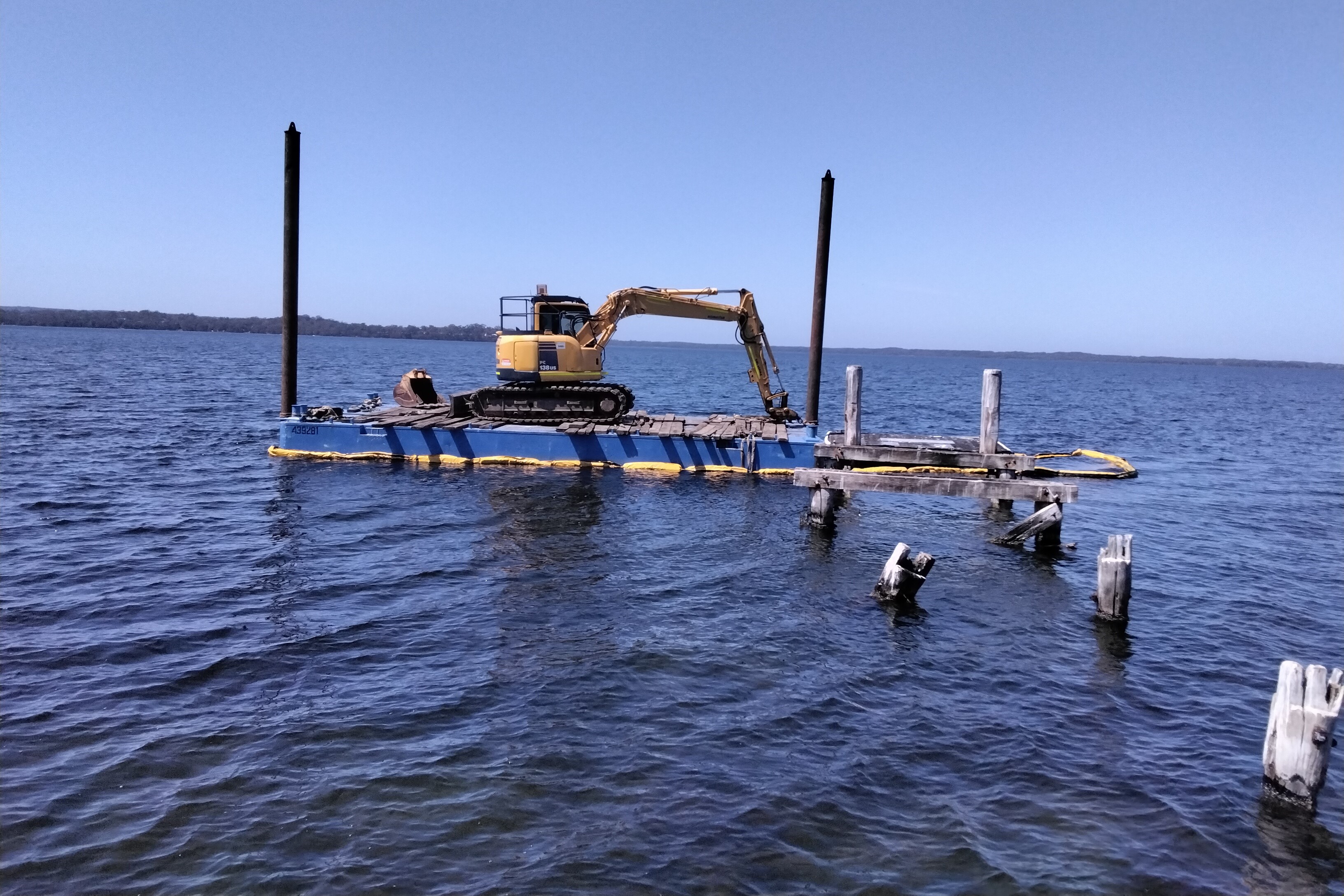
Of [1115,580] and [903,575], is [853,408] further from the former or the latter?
→ [1115,580]

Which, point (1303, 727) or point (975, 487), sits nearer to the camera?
point (1303, 727)

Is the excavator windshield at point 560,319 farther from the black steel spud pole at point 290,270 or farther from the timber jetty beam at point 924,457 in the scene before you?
the timber jetty beam at point 924,457

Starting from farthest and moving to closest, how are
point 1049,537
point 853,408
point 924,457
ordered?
1. point 853,408
2. point 924,457
3. point 1049,537

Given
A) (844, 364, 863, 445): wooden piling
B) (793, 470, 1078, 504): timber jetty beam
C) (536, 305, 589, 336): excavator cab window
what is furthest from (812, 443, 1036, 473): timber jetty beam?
(536, 305, 589, 336): excavator cab window

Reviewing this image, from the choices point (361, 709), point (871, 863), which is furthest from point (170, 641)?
point (871, 863)

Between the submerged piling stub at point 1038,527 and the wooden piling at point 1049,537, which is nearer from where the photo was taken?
the submerged piling stub at point 1038,527

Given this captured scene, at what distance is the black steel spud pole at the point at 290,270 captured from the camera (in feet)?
75.0

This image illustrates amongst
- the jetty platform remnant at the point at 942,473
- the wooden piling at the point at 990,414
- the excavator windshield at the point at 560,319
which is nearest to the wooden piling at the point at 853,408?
the jetty platform remnant at the point at 942,473

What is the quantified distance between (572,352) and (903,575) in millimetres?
12524

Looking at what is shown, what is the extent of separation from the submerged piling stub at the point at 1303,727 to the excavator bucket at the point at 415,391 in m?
22.6

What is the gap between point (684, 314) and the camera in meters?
23.3

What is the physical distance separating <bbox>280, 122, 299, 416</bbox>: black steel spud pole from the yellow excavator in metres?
5.13

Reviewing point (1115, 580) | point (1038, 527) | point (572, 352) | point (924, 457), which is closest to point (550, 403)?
point (572, 352)

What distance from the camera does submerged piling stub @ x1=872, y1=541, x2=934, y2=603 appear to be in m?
11.9
